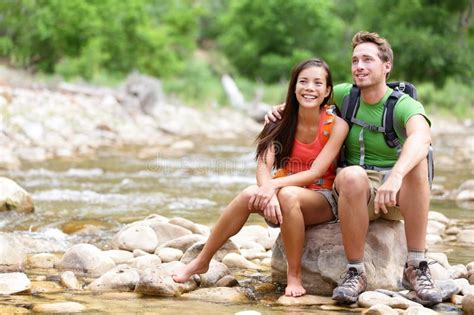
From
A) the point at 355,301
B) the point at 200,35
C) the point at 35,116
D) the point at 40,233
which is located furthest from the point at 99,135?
the point at 200,35

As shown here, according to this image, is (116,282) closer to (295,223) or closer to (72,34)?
(295,223)

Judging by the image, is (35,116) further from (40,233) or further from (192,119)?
(40,233)

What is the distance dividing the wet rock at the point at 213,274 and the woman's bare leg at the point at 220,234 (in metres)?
0.09

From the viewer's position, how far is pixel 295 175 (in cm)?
378

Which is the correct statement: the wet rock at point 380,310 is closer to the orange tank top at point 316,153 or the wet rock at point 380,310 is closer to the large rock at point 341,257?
the large rock at point 341,257

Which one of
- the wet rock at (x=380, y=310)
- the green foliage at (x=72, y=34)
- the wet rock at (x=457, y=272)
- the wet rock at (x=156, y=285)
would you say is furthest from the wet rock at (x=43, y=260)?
the green foliage at (x=72, y=34)

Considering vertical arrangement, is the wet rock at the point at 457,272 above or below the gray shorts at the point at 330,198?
below

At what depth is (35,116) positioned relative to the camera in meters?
12.9

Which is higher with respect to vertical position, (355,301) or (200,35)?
(200,35)

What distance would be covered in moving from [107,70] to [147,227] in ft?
68.0

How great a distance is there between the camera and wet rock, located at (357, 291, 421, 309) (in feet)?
10.9

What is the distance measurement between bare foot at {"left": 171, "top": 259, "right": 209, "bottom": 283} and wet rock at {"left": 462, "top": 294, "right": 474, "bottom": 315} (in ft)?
4.34

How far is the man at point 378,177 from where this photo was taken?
3469 millimetres

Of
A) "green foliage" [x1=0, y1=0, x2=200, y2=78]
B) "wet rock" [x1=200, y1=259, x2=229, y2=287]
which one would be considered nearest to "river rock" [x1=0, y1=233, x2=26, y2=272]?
"wet rock" [x1=200, y1=259, x2=229, y2=287]
